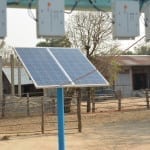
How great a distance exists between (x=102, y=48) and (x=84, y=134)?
14340mm

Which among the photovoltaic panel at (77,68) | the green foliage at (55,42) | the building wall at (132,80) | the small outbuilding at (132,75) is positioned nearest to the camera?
the green foliage at (55,42)

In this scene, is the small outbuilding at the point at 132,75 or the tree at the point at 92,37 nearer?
the tree at the point at 92,37

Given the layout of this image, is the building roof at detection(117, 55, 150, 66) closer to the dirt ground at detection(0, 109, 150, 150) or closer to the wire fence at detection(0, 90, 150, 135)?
the wire fence at detection(0, 90, 150, 135)

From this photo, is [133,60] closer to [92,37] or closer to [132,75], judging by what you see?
[132,75]

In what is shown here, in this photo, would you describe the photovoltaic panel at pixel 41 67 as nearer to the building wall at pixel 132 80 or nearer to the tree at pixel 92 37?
the tree at pixel 92 37

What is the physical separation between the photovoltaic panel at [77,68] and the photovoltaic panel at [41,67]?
0.43 feet

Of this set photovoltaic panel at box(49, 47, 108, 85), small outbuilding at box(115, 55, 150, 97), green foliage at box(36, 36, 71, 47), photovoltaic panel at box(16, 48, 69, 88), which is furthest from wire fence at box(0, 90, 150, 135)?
small outbuilding at box(115, 55, 150, 97)

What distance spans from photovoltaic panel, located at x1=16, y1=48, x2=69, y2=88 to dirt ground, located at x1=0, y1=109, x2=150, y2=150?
5.10 metres

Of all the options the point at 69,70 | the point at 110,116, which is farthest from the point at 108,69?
the point at 69,70

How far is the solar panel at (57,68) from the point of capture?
5871 millimetres

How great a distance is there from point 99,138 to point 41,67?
22.9 ft

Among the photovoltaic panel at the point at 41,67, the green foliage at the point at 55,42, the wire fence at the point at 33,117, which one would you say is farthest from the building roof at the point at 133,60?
the photovoltaic panel at the point at 41,67

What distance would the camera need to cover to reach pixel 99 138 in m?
12.9

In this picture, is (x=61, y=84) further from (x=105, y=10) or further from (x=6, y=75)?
(x=6, y=75)
